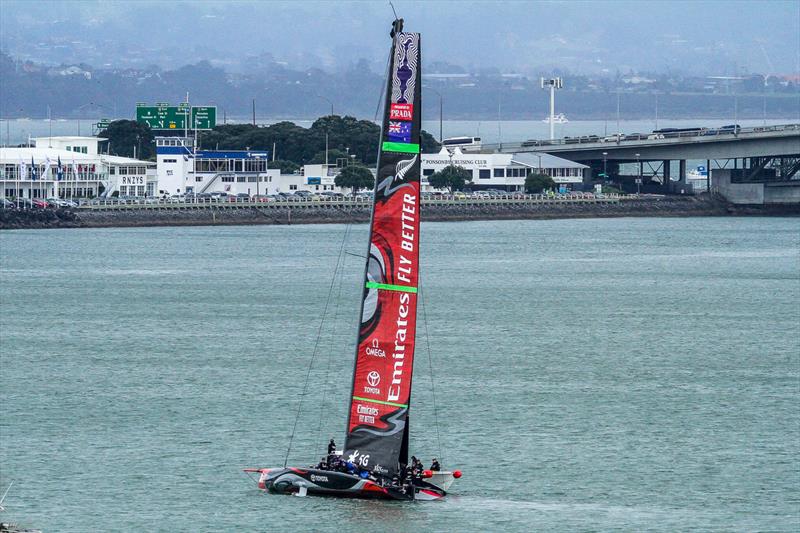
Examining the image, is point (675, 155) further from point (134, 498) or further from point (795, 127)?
point (134, 498)

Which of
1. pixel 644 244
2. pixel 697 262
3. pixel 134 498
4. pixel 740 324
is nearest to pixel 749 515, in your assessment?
pixel 134 498

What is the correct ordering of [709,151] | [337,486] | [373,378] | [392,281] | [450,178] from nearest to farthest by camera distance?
[392,281] < [373,378] < [337,486] < [709,151] < [450,178]

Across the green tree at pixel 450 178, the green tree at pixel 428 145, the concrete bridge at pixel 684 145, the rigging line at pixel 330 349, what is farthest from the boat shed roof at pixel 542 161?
the rigging line at pixel 330 349

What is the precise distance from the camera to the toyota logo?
88.8ft

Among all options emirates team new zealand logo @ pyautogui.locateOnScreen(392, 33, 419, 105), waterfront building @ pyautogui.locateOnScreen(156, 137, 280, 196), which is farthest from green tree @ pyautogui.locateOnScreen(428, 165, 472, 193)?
emirates team new zealand logo @ pyautogui.locateOnScreen(392, 33, 419, 105)

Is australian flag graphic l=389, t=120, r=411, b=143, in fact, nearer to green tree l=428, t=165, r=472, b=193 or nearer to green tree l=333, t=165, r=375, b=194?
green tree l=333, t=165, r=375, b=194

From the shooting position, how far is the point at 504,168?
133125 millimetres

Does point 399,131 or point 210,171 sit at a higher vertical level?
point 399,131

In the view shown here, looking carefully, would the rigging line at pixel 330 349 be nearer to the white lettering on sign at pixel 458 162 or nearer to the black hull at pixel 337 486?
the black hull at pixel 337 486

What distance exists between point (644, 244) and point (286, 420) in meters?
62.4

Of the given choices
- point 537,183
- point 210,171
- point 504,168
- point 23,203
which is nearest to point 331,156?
point 504,168

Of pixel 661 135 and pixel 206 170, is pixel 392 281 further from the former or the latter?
pixel 661 135

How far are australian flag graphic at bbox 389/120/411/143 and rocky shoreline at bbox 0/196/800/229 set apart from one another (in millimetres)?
73255

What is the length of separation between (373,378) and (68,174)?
92798mm
